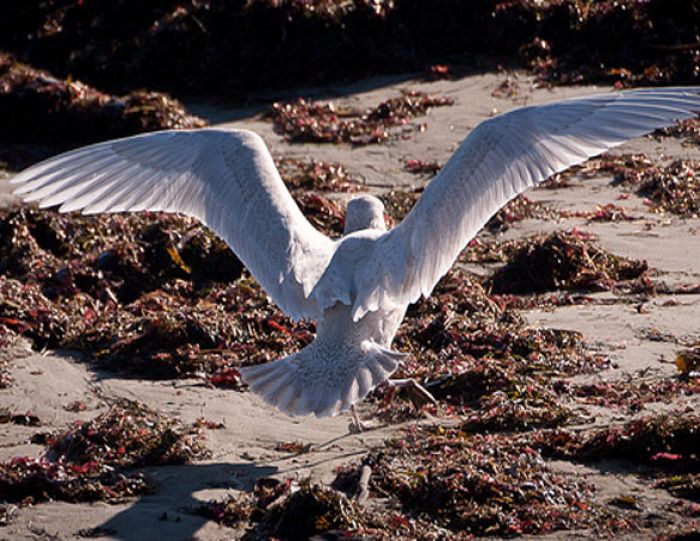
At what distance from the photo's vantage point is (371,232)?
7.59 meters

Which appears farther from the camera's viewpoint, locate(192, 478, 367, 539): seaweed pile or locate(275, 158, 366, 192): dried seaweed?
locate(275, 158, 366, 192): dried seaweed

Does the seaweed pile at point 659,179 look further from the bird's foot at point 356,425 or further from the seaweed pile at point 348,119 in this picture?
the bird's foot at point 356,425

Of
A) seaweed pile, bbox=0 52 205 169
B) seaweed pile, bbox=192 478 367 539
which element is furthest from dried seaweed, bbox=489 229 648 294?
seaweed pile, bbox=0 52 205 169

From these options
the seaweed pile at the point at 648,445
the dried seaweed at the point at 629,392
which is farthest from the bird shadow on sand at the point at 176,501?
the dried seaweed at the point at 629,392

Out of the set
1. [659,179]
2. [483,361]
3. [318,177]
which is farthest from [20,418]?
[659,179]

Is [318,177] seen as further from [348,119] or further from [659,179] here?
[659,179]

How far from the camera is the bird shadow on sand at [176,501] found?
19.1 ft

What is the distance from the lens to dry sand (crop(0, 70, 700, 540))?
19.6 feet

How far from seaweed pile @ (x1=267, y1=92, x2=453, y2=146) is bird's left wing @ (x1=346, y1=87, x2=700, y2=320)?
179 inches

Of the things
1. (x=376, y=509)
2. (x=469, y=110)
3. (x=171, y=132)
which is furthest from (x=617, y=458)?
(x=469, y=110)

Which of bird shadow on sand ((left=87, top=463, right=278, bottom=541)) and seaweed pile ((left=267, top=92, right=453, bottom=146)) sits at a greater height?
seaweed pile ((left=267, top=92, right=453, bottom=146))

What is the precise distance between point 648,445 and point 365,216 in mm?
2573

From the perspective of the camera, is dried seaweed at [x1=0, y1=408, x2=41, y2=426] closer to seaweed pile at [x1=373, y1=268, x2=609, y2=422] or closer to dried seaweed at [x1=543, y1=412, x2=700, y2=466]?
seaweed pile at [x1=373, y1=268, x2=609, y2=422]

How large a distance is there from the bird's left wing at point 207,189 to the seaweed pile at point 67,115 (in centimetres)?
406
